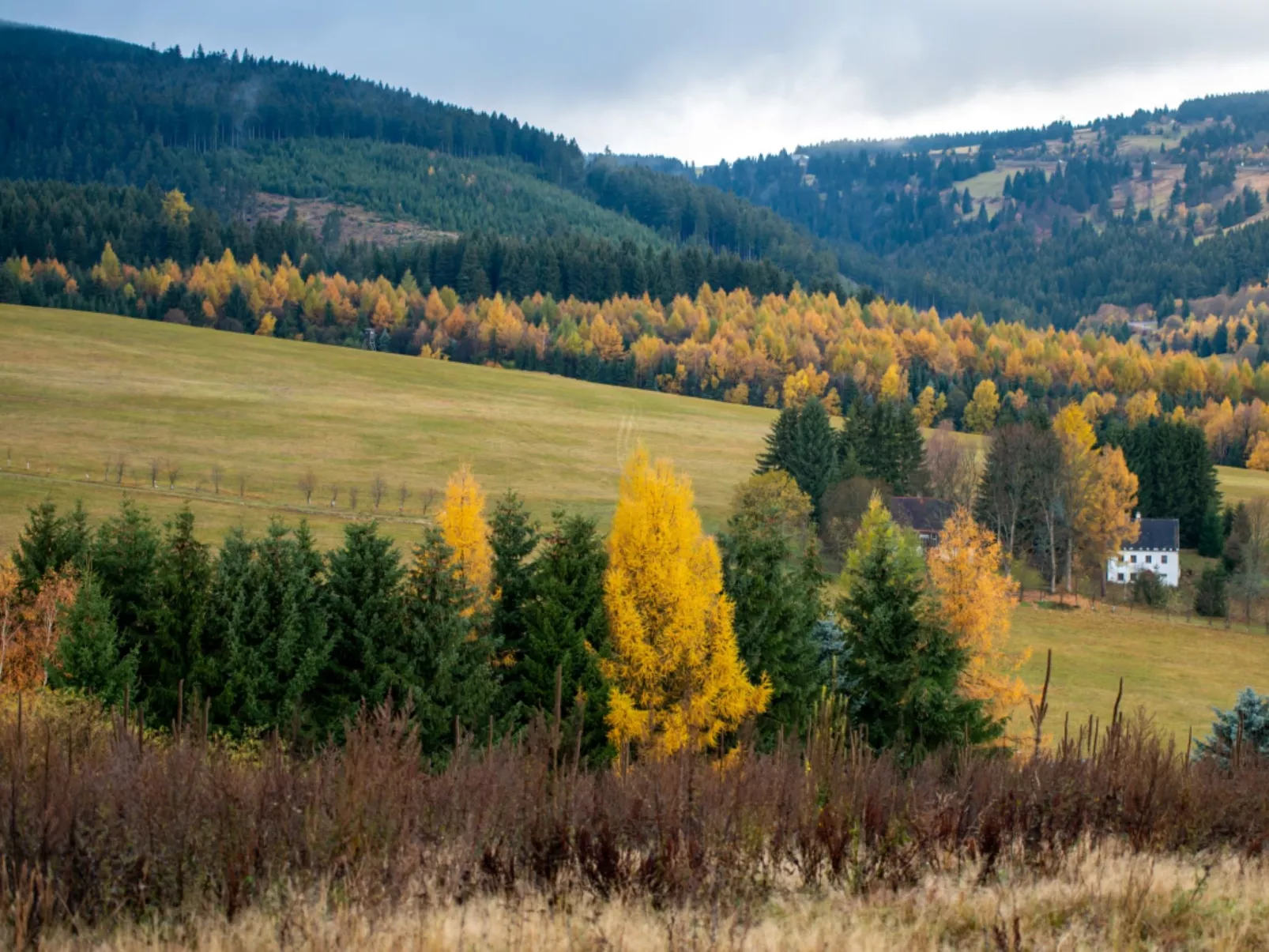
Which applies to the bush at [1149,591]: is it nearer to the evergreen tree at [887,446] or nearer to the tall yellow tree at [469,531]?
the evergreen tree at [887,446]

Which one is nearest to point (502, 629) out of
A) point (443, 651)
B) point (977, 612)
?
point (443, 651)

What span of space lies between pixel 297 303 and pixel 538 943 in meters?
146

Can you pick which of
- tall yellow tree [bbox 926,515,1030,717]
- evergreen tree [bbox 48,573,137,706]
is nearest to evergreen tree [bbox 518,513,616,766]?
evergreen tree [bbox 48,573,137,706]

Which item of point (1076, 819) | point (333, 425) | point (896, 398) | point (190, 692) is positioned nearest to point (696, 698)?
point (190, 692)

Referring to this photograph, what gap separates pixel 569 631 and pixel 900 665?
9826mm

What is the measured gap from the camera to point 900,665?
3152 centimetres

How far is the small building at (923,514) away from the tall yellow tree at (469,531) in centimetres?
4289

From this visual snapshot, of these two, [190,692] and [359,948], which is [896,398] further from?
[359,948]

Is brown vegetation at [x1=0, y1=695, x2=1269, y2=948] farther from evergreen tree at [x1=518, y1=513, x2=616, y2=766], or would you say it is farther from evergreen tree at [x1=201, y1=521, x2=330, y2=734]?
evergreen tree at [x1=518, y1=513, x2=616, y2=766]

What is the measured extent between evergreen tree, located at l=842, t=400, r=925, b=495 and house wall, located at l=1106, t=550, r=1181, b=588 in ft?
50.7

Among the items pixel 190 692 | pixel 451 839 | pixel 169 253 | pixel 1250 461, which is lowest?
pixel 190 692

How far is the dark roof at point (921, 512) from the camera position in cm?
7400

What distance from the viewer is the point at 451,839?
9820mm

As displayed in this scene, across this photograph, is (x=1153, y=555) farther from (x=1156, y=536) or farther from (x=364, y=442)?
(x=364, y=442)
